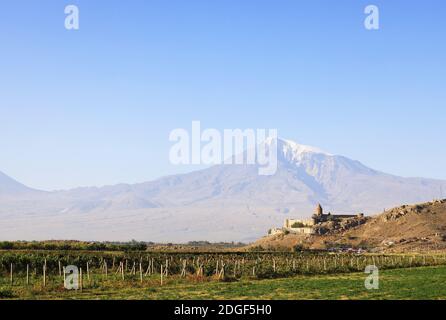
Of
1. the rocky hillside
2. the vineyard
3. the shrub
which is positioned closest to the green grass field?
the shrub

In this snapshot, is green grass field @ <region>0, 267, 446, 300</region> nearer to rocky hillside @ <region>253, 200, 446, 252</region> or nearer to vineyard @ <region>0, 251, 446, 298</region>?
vineyard @ <region>0, 251, 446, 298</region>

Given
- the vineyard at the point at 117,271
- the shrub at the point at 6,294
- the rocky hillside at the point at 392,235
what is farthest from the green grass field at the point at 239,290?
the rocky hillside at the point at 392,235

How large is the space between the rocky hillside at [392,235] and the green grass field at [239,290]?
78258mm

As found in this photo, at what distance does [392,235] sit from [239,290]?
10753cm

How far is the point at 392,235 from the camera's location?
141250 mm

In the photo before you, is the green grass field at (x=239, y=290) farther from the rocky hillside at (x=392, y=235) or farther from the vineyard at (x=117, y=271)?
the rocky hillside at (x=392, y=235)

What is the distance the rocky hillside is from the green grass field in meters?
78.3

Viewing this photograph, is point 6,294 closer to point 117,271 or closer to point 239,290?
point 239,290

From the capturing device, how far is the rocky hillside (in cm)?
12669

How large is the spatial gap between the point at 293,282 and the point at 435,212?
113 meters

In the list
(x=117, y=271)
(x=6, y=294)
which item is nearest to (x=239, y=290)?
(x=6, y=294)

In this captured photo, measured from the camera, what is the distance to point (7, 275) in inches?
2184

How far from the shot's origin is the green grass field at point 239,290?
118 feet
